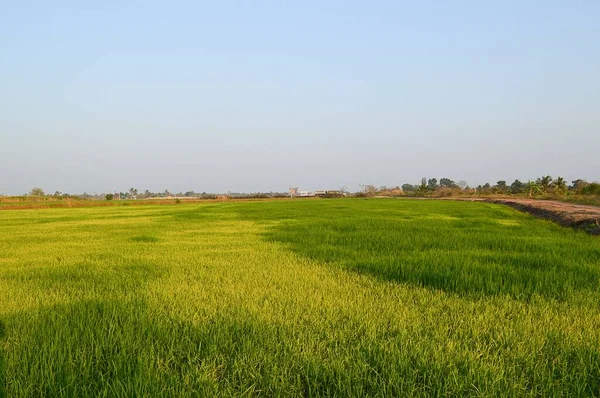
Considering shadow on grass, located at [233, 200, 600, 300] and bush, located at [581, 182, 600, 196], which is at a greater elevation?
bush, located at [581, 182, 600, 196]

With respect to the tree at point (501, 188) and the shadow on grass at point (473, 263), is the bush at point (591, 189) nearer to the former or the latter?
the tree at point (501, 188)

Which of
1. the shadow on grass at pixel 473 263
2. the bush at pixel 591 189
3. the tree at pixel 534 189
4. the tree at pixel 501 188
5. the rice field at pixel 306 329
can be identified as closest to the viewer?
the rice field at pixel 306 329

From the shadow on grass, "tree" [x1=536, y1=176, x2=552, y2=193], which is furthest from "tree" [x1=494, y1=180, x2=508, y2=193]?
the shadow on grass

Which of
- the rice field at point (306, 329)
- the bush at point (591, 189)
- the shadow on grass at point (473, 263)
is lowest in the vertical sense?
the shadow on grass at point (473, 263)

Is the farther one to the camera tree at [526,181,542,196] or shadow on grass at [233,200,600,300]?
tree at [526,181,542,196]

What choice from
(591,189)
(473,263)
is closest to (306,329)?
(473,263)

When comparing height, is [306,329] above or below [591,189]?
below

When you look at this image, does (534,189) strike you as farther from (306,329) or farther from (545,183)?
(306,329)

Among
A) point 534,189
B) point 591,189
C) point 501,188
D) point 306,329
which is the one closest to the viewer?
point 306,329

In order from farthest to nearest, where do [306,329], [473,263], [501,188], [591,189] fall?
[501,188] → [591,189] → [473,263] → [306,329]

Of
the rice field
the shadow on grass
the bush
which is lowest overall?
the shadow on grass

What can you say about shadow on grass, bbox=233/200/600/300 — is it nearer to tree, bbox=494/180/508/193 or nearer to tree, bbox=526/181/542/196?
tree, bbox=526/181/542/196

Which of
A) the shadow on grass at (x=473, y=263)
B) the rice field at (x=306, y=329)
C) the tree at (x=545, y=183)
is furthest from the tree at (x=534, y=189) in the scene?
the rice field at (x=306, y=329)

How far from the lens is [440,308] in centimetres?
325
